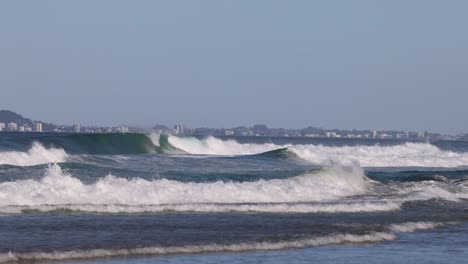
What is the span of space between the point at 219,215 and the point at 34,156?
67.9 feet

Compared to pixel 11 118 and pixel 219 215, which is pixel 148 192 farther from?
pixel 11 118

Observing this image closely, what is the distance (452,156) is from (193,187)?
53.5 m

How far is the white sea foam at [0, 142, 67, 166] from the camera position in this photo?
138 feet

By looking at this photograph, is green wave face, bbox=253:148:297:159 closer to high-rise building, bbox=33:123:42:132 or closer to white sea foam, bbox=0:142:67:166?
white sea foam, bbox=0:142:67:166

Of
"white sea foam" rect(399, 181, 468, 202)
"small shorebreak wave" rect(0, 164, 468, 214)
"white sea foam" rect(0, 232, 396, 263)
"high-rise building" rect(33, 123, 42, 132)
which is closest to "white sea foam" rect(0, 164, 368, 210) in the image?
"small shorebreak wave" rect(0, 164, 468, 214)

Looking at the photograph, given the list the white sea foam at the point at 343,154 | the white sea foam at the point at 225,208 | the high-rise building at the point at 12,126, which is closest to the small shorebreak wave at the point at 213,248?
the white sea foam at the point at 225,208

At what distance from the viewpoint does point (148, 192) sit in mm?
28844

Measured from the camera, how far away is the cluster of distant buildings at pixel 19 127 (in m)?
143

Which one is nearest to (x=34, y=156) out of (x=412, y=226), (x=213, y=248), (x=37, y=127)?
(x=412, y=226)

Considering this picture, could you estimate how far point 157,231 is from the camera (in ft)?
68.6

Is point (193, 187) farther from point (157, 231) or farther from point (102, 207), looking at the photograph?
point (157, 231)

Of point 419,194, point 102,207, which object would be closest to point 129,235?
point 102,207

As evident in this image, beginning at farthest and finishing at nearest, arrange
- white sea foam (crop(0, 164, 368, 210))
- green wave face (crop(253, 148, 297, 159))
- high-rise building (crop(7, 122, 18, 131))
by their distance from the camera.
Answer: high-rise building (crop(7, 122, 18, 131)), green wave face (crop(253, 148, 297, 159)), white sea foam (crop(0, 164, 368, 210))

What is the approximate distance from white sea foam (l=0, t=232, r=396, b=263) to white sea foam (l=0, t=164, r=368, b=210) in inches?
287
